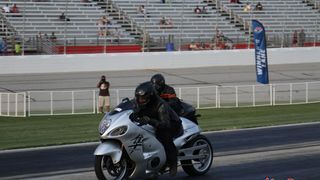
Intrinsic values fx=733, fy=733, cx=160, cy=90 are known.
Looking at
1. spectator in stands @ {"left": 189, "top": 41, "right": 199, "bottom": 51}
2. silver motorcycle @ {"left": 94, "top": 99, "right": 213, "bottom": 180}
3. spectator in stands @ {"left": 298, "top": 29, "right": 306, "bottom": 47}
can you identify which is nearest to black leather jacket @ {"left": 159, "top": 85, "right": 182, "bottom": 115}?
silver motorcycle @ {"left": 94, "top": 99, "right": 213, "bottom": 180}

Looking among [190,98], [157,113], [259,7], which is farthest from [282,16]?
[157,113]

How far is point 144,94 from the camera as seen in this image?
10.4 metres

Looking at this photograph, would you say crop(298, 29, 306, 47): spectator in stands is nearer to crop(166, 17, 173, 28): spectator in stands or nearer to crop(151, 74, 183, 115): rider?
crop(166, 17, 173, 28): spectator in stands

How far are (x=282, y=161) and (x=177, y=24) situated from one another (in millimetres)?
31106

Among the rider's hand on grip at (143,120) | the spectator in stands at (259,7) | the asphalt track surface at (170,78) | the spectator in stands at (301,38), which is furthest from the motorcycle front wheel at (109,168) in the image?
the spectator in stands at (259,7)

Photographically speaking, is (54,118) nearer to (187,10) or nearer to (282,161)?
(282,161)

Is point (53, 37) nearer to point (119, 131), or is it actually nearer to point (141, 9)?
point (141, 9)

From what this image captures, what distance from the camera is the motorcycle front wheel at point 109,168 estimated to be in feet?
33.3

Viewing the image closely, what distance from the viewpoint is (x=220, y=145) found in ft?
54.7

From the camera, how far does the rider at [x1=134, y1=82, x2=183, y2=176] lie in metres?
10.4

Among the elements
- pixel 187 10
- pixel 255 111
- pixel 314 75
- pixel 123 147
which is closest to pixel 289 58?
pixel 314 75

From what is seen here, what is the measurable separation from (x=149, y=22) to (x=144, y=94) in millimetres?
33329

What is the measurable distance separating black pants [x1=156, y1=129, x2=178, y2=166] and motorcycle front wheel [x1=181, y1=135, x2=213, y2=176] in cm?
78

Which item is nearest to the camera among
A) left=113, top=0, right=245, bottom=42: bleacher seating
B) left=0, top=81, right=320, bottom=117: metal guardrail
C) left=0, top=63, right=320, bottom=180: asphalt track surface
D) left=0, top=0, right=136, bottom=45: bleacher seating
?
left=0, top=63, right=320, bottom=180: asphalt track surface
